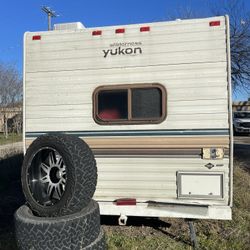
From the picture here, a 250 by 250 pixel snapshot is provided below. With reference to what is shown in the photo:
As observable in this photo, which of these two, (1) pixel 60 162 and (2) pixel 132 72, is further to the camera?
(2) pixel 132 72

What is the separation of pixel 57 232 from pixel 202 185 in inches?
90.6

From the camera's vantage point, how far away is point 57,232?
395 centimetres

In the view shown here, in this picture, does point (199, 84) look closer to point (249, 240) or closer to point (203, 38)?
point (203, 38)

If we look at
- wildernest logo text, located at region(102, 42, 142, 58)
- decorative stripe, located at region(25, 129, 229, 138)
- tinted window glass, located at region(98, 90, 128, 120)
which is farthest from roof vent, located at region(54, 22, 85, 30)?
decorative stripe, located at region(25, 129, 229, 138)

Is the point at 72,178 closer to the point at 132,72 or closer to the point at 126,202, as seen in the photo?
A: the point at 126,202

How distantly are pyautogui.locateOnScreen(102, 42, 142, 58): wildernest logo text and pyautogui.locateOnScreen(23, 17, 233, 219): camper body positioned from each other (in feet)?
0.04

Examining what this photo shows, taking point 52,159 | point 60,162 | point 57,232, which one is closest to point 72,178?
point 57,232

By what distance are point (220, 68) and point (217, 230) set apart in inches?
91.7

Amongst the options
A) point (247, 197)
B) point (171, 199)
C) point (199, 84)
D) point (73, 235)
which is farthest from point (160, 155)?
point (247, 197)

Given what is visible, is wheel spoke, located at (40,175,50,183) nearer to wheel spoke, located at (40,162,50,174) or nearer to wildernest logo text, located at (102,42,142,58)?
wheel spoke, located at (40,162,50,174)

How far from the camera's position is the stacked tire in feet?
13.0

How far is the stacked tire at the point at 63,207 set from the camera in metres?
3.98

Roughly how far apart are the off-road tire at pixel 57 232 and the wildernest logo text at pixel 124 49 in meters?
2.49

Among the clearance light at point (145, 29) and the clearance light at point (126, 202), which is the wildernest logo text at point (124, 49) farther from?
the clearance light at point (126, 202)
